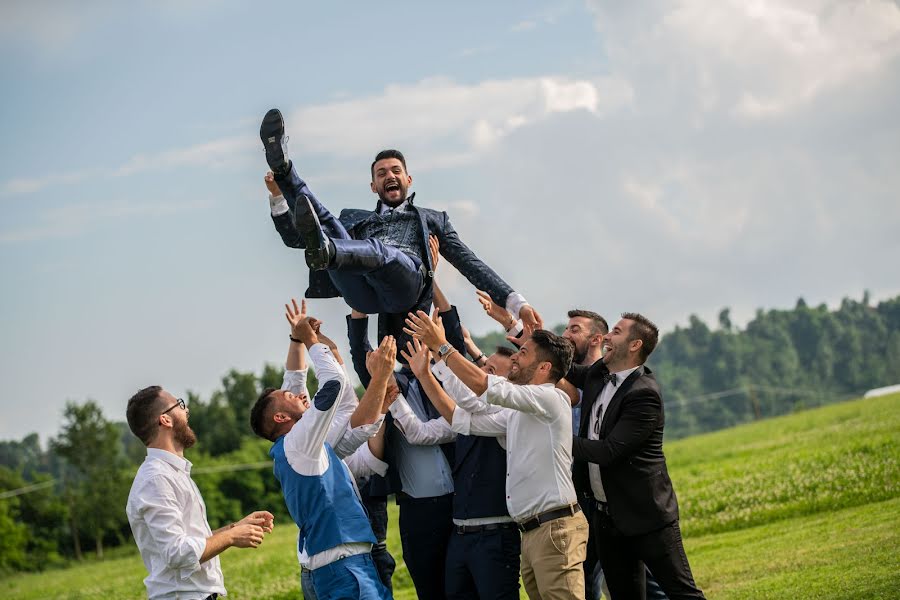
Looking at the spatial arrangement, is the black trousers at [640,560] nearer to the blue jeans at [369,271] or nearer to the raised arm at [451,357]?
the raised arm at [451,357]

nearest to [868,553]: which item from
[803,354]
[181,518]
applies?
[181,518]

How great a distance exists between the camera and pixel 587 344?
9.02 m

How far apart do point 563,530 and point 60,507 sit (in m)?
56.8

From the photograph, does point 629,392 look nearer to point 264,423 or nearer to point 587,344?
point 587,344

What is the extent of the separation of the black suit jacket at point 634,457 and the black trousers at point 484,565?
2.67 ft

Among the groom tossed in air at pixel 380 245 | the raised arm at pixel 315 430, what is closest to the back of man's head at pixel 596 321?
the groom tossed in air at pixel 380 245

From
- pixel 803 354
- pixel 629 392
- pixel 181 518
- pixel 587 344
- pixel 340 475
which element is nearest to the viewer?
pixel 181 518

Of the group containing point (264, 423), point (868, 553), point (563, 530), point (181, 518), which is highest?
point (264, 423)

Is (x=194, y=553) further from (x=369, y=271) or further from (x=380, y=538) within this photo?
(x=369, y=271)

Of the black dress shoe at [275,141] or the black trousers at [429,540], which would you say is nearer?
the black dress shoe at [275,141]

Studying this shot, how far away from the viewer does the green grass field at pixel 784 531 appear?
38.2ft

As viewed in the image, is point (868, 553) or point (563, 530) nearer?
point (563, 530)

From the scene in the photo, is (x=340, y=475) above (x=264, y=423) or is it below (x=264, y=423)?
below

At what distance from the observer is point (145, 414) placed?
718 centimetres
